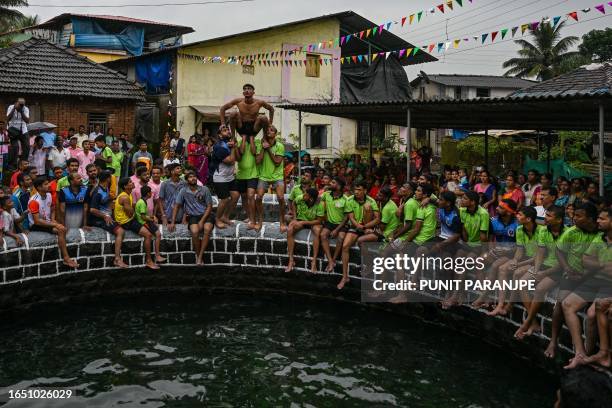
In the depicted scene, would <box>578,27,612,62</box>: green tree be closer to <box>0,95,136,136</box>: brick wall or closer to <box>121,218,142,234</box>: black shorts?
<box>0,95,136,136</box>: brick wall

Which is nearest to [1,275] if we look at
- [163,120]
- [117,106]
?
[117,106]

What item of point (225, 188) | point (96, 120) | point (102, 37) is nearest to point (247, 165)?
point (225, 188)

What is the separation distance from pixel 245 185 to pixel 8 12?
33.5 m

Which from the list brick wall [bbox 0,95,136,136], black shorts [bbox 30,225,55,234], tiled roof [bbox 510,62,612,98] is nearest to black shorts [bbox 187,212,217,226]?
black shorts [bbox 30,225,55,234]

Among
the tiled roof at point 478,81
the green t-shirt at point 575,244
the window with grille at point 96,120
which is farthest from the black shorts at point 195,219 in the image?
the tiled roof at point 478,81

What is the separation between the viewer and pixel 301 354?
911 cm

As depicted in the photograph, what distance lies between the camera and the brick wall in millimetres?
20906

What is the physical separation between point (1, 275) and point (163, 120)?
49.3 feet

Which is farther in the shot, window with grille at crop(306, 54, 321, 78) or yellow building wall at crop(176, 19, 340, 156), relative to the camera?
window with grille at crop(306, 54, 321, 78)

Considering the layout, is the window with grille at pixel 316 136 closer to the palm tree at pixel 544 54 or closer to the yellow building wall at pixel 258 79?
the yellow building wall at pixel 258 79

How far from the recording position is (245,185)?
477 inches

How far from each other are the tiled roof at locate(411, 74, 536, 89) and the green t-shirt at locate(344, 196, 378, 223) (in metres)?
31.6

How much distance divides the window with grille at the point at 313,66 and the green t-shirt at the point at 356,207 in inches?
663

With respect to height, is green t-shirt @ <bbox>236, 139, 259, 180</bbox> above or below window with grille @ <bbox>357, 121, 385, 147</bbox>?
below
